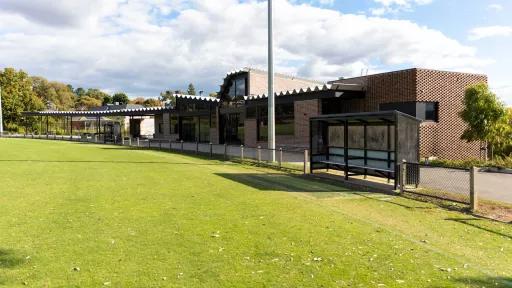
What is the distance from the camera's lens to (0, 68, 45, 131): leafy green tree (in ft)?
223

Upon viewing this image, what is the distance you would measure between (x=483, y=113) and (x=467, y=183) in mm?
6899

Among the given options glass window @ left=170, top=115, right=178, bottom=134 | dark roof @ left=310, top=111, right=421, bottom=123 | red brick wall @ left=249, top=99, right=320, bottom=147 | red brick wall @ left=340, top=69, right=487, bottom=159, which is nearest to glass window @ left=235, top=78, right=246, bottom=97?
red brick wall @ left=249, top=99, right=320, bottom=147

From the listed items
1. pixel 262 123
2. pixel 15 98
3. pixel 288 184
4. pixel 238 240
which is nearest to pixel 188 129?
pixel 262 123

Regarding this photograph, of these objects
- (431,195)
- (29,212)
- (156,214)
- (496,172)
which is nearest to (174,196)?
(156,214)

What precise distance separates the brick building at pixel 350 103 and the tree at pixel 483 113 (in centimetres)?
290

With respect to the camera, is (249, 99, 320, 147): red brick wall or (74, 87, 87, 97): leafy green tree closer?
(249, 99, 320, 147): red brick wall

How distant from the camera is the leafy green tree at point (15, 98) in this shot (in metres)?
68.1

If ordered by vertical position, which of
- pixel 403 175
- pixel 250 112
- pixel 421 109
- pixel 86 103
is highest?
pixel 86 103

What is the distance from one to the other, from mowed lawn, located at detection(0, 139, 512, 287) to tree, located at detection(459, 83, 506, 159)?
980 cm

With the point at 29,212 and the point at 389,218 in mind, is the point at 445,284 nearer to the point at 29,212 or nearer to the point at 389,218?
the point at 389,218

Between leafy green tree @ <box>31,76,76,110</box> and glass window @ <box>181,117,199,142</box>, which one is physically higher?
leafy green tree @ <box>31,76,76,110</box>

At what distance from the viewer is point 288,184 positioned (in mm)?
13625

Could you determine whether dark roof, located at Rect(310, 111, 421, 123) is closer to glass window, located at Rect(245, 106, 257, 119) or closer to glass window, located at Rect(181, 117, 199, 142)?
glass window, located at Rect(245, 106, 257, 119)

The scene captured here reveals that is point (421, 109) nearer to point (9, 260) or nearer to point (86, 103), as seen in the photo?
point (9, 260)
